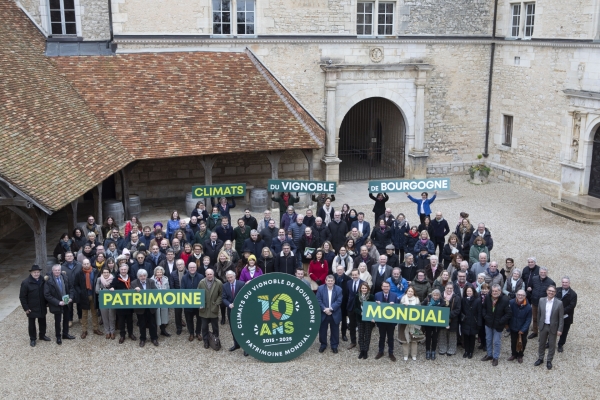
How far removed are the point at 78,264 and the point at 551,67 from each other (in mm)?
14434

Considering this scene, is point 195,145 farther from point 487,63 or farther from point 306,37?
point 487,63

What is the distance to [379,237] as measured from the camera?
13305 mm

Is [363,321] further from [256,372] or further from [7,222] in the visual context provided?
[7,222]

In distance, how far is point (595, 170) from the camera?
19.1m

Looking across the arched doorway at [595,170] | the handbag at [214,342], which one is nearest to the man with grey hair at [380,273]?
the handbag at [214,342]

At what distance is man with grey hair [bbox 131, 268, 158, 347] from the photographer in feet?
34.7

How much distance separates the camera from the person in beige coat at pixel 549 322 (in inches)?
400

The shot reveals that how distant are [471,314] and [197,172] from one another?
12.0 meters

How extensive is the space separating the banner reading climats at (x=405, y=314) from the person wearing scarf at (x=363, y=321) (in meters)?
0.16

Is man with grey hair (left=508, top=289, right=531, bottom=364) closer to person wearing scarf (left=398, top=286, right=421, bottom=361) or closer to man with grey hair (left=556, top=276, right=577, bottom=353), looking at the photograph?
man with grey hair (left=556, top=276, right=577, bottom=353)

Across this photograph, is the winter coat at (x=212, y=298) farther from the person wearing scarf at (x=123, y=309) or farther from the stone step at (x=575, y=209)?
the stone step at (x=575, y=209)

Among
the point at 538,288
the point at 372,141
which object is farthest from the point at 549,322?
the point at 372,141

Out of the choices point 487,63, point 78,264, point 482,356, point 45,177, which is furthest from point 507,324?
point 487,63

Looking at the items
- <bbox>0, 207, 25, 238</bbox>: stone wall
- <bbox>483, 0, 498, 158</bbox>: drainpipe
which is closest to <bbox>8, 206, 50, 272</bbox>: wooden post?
<bbox>0, 207, 25, 238</bbox>: stone wall
